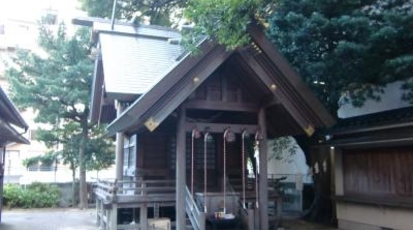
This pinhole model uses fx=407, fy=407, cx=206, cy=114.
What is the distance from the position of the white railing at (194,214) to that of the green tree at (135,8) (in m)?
10.1

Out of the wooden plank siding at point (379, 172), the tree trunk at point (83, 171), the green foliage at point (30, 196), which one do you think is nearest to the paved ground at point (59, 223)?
the wooden plank siding at point (379, 172)

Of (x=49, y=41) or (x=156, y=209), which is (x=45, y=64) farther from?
(x=156, y=209)

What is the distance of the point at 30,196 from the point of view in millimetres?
21156

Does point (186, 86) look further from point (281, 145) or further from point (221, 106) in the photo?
point (281, 145)

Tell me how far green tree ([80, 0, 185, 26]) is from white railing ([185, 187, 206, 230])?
1010 cm

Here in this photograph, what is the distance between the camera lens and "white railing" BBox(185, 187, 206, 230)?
29.8ft

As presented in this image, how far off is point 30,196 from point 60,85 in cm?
605

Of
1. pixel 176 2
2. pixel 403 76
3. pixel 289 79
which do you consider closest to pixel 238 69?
pixel 289 79

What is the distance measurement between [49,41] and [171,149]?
12.6 metres

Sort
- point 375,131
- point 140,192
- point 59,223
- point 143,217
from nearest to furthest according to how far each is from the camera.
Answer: point 143,217
point 140,192
point 375,131
point 59,223

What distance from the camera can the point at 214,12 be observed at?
8555mm

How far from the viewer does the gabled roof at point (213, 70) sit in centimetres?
883

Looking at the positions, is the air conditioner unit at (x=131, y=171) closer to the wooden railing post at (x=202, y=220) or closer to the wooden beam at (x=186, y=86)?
the wooden railing post at (x=202, y=220)

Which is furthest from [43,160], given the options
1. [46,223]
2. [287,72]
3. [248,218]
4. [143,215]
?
[287,72]
